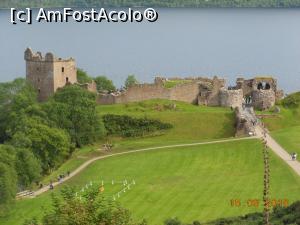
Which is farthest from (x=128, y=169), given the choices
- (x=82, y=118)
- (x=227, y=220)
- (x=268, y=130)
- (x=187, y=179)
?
(x=227, y=220)

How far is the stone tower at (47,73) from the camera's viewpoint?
3044 inches

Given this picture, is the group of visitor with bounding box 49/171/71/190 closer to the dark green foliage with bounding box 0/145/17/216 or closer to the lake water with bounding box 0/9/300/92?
the dark green foliage with bounding box 0/145/17/216

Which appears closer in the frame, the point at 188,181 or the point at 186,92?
the point at 188,181

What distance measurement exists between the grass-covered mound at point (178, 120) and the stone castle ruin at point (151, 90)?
142 centimetres

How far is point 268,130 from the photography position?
7012 cm

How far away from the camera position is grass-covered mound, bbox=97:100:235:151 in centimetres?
7050

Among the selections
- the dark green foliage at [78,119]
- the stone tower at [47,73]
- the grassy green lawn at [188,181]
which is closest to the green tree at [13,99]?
the stone tower at [47,73]

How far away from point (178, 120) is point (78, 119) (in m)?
8.55

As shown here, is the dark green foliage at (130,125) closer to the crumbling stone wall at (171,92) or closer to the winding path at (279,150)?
the crumbling stone wall at (171,92)

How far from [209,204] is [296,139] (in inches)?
641

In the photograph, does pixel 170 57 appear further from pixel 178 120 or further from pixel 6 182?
pixel 6 182

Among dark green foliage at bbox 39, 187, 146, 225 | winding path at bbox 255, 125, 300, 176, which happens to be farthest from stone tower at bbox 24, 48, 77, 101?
dark green foliage at bbox 39, 187, 146, 225

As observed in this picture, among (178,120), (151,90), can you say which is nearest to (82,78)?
(151,90)

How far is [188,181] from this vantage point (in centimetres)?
5534
